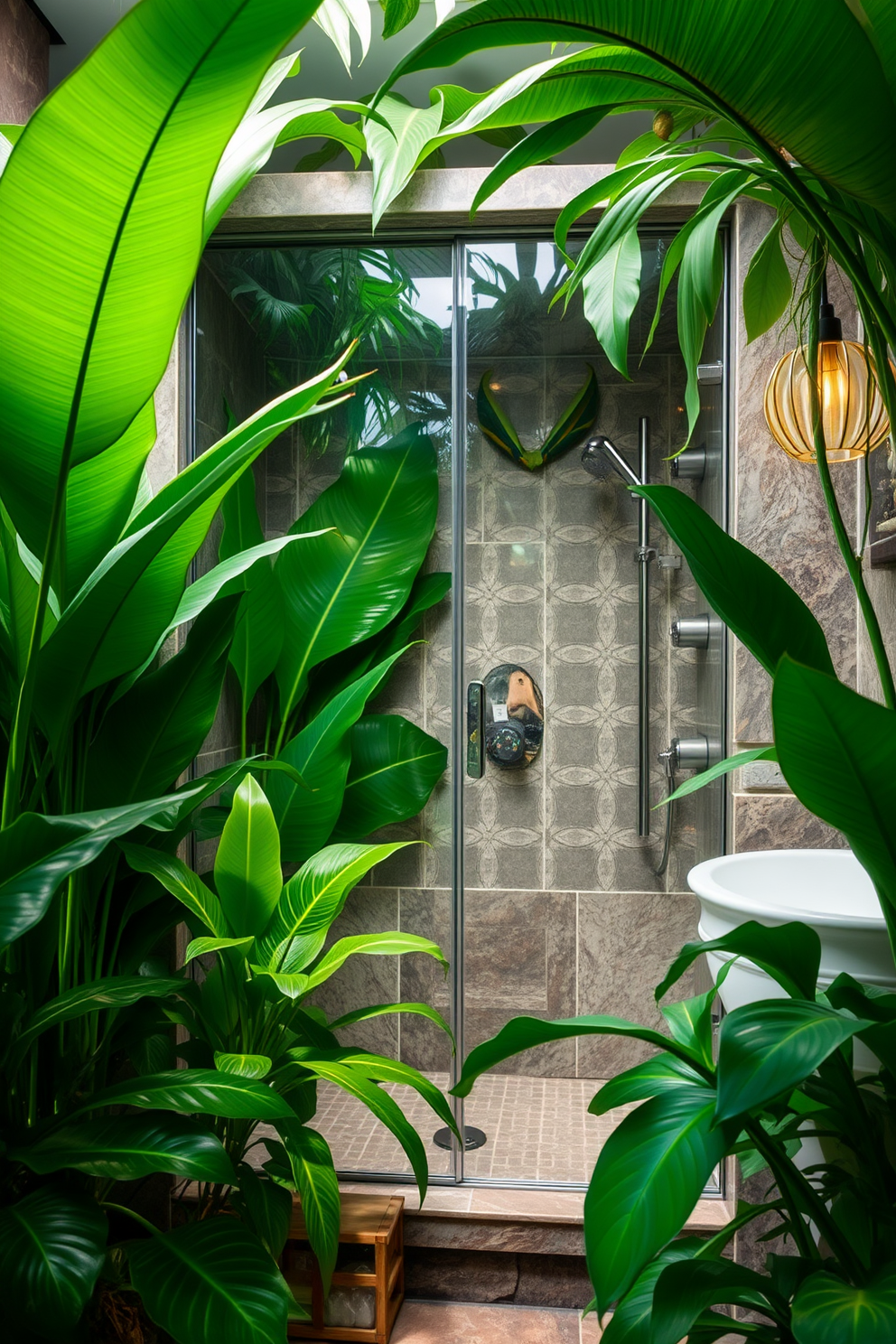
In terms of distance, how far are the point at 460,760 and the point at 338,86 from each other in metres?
1.54

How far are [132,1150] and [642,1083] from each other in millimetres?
563

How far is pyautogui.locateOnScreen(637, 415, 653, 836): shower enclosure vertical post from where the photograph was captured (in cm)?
209

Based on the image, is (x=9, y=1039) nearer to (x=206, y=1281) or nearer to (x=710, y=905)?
(x=206, y=1281)

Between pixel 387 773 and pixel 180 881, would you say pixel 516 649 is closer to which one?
pixel 387 773

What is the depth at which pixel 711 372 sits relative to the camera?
6.10 ft

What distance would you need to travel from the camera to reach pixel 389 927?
6.32 ft

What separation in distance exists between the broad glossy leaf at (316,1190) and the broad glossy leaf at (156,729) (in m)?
0.51

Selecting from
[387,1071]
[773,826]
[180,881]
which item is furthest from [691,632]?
[180,881]

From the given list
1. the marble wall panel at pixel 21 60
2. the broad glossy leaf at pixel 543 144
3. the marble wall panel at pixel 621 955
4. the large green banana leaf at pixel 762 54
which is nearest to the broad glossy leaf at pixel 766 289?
the broad glossy leaf at pixel 543 144

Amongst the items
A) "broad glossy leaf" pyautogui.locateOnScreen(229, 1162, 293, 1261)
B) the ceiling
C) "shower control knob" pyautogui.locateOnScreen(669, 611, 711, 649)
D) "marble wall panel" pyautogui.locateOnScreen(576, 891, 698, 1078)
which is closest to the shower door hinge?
"shower control knob" pyautogui.locateOnScreen(669, 611, 711, 649)

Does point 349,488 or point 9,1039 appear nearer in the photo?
point 9,1039

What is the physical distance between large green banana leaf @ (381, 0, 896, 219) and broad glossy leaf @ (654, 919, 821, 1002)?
20.3 inches

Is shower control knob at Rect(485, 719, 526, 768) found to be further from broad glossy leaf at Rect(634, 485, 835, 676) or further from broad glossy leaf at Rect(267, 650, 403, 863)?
broad glossy leaf at Rect(634, 485, 835, 676)

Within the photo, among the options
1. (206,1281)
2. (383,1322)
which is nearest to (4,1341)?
(206,1281)
